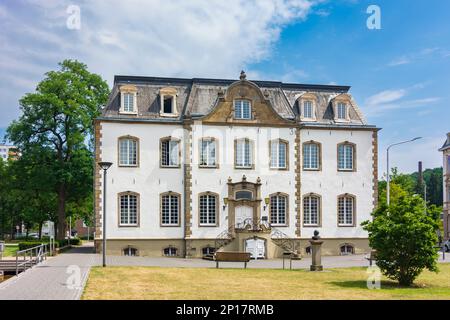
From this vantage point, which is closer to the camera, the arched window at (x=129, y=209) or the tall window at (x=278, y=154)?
the arched window at (x=129, y=209)

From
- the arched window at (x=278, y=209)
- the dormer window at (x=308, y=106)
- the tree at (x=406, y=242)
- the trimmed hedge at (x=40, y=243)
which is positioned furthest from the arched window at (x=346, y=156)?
the trimmed hedge at (x=40, y=243)

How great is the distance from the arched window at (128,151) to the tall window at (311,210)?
11.8 metres

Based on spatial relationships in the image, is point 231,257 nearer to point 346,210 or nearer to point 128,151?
point 128,151

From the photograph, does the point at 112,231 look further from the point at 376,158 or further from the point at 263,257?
the point at 376,158

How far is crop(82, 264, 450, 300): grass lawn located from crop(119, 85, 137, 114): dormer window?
1500cm

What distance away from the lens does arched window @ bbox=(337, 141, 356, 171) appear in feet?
131

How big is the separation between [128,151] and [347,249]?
16.5 metres

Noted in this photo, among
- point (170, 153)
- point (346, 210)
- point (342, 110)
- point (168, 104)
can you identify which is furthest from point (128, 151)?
point (346, 210)

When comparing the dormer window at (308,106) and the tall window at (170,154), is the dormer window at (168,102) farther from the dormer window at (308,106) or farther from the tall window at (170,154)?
the dormer window at (308,106)

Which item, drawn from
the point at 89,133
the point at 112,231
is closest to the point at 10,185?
the point at 89,133

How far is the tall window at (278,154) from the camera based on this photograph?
3872cm
